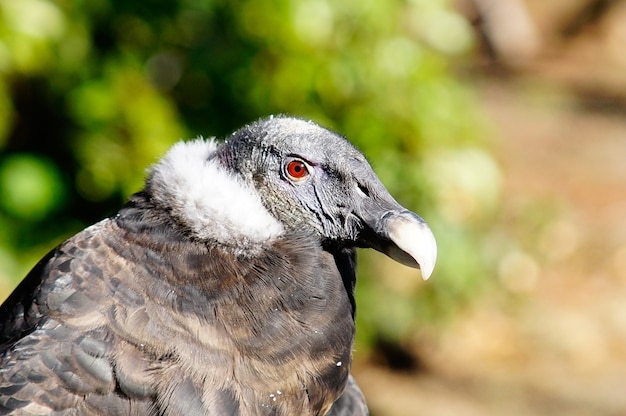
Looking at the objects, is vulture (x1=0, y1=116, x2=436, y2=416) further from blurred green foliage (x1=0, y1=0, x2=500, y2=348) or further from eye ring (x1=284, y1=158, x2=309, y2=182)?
blurred green foliage (x1=0, y1=0, x2=500, y2=348)

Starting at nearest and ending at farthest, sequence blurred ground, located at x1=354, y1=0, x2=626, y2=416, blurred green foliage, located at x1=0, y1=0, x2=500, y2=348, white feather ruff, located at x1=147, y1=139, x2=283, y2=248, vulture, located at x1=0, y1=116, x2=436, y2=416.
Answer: vulture, located at x1=0, y1=116, x2=436, y2=416 < white feather ruff, located at x1=147, y1=139, x2=283, y2=248 < blurred green foliage, located at x1=0, y1=0, x2=500, y2=348 < blurred ground, located at x1=354, y1=0, x2=626, y2=416

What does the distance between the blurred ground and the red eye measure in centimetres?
344

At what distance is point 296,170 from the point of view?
254 cm

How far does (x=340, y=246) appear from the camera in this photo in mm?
2572

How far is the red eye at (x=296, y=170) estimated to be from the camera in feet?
8.29

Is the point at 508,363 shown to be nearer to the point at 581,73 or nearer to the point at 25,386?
the point at 25,386

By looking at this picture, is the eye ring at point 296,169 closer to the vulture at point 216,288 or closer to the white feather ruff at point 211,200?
the vulture at point 216,288

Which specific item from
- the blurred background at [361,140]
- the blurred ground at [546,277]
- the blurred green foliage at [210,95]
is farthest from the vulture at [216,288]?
the blurred ground at [546,277]

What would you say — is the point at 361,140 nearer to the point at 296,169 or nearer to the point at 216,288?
the point at 296,169

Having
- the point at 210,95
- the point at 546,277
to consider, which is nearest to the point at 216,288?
the point at 210,95

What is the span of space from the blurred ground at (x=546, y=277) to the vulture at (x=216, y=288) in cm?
343

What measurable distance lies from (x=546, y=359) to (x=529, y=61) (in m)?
5.43

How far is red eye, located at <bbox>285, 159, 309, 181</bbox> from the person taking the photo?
2.53 meters

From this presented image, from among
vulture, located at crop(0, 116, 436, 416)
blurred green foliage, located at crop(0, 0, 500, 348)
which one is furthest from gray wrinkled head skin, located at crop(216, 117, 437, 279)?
blurred green foliage, located at crop(0, 0, 500, 348)
